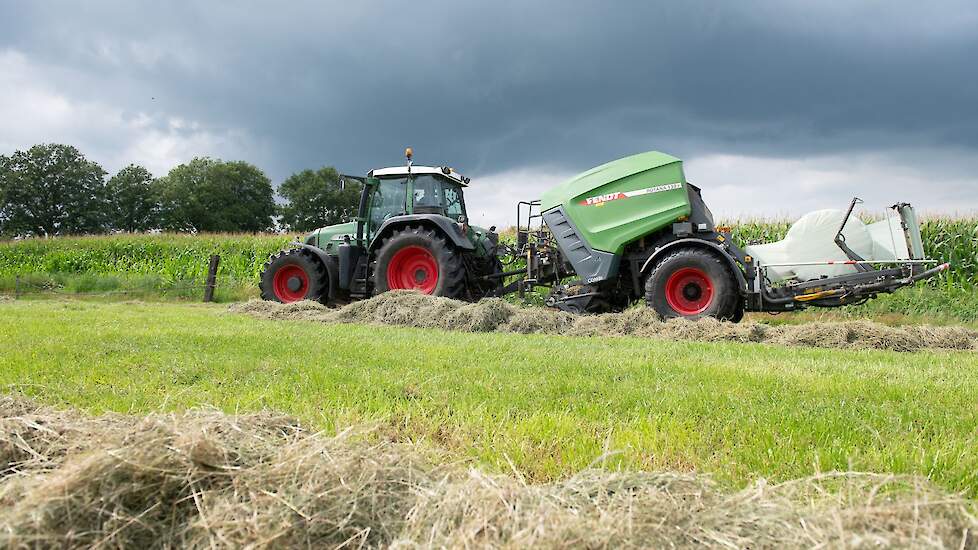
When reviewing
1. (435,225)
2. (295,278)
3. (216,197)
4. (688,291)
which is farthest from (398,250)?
(216,197)

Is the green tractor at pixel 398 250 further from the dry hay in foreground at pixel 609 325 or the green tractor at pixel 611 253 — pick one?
the dry hay in foreground at pixel 609 325

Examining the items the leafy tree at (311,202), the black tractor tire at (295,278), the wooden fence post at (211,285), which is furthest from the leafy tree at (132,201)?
the black tractor tire at (295,278)

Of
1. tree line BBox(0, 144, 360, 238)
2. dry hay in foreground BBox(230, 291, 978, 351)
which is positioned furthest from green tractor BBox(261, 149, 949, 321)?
tree line BBox(0, 144, 360, 238)

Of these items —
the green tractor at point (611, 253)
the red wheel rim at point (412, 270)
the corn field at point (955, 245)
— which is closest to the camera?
the green tractor at point (611, 253)

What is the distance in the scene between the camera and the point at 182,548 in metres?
1.39

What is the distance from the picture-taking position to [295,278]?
10750 mm

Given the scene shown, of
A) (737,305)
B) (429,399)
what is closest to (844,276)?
(737,305)

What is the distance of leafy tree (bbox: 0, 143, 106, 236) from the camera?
42.6 m

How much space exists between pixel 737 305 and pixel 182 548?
7453mm

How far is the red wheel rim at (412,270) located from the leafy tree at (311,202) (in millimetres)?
36539

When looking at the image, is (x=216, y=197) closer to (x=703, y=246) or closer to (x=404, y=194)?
(x=404, y=194)

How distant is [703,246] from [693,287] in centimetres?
55

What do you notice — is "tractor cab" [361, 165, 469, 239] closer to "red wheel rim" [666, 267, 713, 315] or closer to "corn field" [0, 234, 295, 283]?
"red wheel rim" [666, 267, 713, 315]

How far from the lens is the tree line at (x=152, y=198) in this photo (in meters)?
43.5
